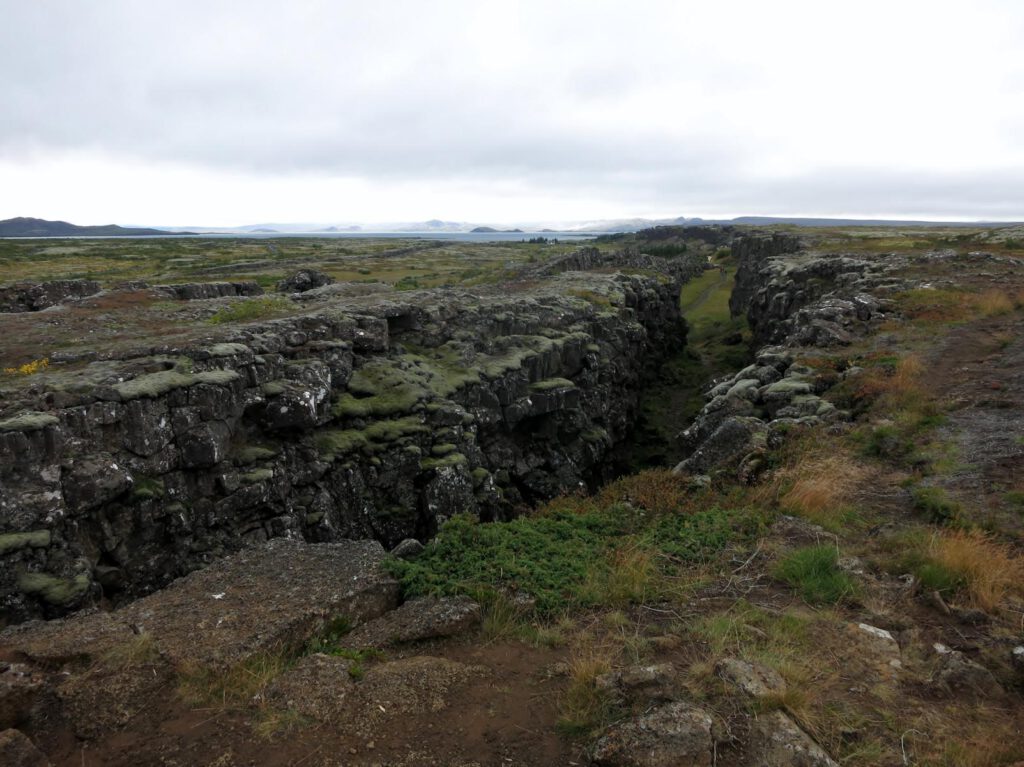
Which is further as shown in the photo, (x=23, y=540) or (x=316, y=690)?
(x=23, y=540)

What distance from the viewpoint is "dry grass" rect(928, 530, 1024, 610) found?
8117 millimetres

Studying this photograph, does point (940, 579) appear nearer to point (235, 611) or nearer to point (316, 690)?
point (316, 690)

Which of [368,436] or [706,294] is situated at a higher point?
[706,294]

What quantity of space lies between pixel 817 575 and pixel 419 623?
20.8 feet

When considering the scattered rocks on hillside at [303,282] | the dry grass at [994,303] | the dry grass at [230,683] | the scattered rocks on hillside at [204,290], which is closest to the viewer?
the dry grass at [230,683]

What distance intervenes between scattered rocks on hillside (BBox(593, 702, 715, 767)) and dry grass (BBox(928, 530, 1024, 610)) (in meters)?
5.15

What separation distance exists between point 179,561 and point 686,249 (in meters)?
114

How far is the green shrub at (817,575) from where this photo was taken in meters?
8.66

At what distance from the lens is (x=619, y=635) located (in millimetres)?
8047

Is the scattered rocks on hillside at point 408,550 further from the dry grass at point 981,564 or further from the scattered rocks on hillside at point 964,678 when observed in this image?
the dry grass at point 981,564

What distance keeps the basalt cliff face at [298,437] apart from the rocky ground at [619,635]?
605 millimetres

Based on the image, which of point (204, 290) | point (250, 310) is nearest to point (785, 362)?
point (250, 310)

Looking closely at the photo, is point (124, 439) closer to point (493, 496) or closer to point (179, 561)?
point (179, 561)

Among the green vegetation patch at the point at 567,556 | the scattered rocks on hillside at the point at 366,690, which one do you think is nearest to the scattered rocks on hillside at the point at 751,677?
the green vegetation patch at the point at 567,556
